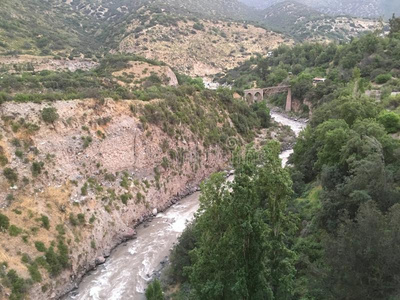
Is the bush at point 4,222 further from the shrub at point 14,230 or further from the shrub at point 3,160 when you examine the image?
the shrub at point 3,160

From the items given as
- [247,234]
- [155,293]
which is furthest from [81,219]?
[247,234]

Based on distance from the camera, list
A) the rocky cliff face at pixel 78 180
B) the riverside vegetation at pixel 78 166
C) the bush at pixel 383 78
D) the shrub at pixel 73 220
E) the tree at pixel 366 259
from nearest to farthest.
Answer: the tree at pixel 366 259 < the riverside vegetation at pixel 78 166 < the rocky cliff face at pixel 78 180 < the shrub at pixel 73 220 < the bush at pixel 383 78

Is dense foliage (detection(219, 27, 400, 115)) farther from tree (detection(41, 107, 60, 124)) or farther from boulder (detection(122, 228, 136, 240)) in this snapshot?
tree (detection(41, 107, 60, 124))

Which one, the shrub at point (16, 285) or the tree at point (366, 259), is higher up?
the tree at point (366, 259)

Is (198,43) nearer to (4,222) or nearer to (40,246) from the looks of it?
(40,246)

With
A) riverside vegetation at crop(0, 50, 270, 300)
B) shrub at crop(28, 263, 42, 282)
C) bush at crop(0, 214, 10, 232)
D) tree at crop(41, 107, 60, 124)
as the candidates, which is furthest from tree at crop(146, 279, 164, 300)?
tree at crop(41, 107, 60, 124)

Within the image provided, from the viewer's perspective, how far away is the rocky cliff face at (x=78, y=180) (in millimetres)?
23688

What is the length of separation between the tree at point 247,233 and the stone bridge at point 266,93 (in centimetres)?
6853

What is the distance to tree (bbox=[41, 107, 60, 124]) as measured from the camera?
30.1 metres

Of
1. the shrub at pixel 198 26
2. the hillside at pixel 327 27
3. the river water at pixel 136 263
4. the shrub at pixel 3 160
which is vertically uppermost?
the hillside at pixel 327 27

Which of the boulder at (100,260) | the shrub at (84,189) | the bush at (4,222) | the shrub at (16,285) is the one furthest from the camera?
the shrub at (84,189)

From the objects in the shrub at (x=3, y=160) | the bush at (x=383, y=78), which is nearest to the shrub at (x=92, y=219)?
the shrub at (x=3, y=160)

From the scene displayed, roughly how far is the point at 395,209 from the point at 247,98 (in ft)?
227

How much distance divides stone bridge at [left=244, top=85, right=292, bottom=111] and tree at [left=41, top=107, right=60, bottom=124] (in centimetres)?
5492
